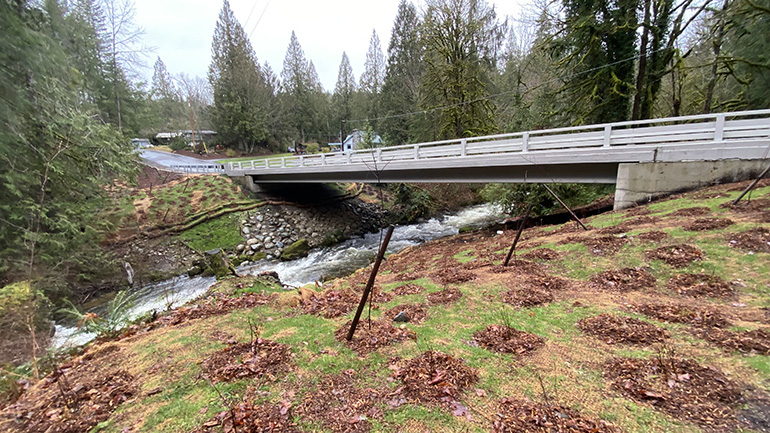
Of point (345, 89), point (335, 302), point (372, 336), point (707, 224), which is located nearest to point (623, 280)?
point (707, 224)

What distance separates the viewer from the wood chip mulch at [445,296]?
17.1ft

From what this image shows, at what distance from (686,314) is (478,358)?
2.78 meters

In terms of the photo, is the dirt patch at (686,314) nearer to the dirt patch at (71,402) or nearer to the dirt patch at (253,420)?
the dirt patch at (253,420)

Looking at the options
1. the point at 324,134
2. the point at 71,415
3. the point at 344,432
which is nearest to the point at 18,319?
the point at 71,415

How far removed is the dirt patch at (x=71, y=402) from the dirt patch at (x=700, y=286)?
7355 millimetres

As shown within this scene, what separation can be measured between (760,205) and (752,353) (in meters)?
6.19

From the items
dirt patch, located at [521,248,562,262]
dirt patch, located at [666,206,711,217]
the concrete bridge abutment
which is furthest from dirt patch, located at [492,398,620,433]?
the concrete bridge abutment

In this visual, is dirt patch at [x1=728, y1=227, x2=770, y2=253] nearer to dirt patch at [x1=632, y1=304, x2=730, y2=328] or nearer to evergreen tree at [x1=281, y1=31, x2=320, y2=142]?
dirt patch at [x1=632, y1=304, x2=730, y2=328]

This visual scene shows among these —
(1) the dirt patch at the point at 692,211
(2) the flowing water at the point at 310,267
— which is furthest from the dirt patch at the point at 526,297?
(2) the flowing water at the point at 310,267

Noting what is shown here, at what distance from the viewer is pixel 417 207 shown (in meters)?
22.3

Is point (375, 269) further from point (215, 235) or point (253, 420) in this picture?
point (215, 235)

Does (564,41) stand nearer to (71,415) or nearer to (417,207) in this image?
(417,207)

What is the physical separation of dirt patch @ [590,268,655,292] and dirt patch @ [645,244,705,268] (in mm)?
500

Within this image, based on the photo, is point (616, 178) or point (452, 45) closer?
point (616, 178)
